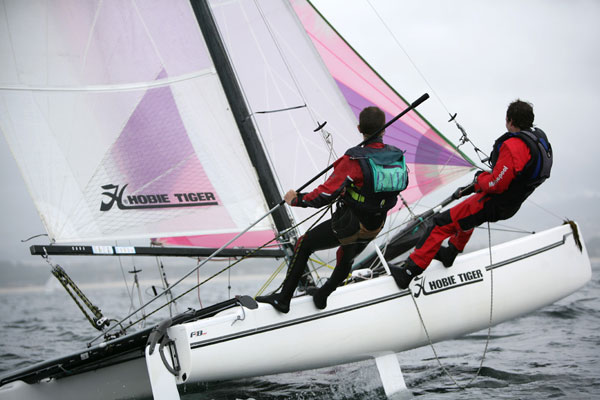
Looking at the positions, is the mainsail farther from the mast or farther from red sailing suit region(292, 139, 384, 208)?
red sailing suit region(292, 139, 384, 208)

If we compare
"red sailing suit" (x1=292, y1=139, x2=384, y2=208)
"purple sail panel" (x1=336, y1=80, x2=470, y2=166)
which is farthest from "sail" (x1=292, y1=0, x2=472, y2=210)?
"red sailing suit" (x1=292, y1=139, x2=384, y2=208)

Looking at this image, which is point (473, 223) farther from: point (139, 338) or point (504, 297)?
point (139, 338)

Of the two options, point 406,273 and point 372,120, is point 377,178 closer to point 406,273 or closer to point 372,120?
point 372,120

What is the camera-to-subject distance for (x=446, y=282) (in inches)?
156

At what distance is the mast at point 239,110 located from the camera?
4.83 metres

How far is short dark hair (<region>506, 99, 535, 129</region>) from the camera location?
344 cm

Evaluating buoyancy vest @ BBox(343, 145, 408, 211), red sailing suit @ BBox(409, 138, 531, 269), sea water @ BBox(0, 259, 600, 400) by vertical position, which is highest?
buoyancy vest @ BBox(343, 145, 408, 211)

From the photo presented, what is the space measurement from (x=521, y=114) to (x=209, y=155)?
2828mm

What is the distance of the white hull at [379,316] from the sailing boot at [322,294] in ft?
0.21

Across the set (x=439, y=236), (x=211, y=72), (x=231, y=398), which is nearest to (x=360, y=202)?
(x=439, y=236)

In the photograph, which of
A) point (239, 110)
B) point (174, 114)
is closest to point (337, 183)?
point (239, 110)

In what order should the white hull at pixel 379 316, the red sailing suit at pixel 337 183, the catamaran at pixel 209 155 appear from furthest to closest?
the catamaran at pixel 209 155 < the white hull at pixel 379 316 < the red sailing suit at pixel 337 183

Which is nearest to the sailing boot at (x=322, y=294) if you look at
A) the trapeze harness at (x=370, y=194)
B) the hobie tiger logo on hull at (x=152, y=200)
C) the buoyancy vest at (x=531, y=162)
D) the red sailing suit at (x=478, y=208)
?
the trapeze harness at (x=370, y=194)

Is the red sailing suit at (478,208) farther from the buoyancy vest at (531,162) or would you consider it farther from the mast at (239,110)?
the mast at (239,110)
